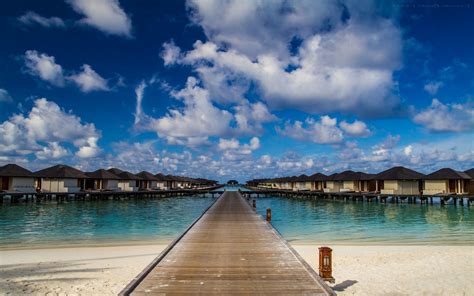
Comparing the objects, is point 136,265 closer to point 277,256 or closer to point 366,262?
point 277,256

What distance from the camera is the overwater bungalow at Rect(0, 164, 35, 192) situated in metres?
36.5

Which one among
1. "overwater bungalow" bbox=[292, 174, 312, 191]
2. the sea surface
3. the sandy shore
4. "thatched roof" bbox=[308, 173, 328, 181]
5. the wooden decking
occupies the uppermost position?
"thatched roof" bbox=[308, 173, 328, 181]

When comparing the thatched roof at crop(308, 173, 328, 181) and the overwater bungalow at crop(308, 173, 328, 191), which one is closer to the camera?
the thatched roof at crop(308, 173, 328, 181)

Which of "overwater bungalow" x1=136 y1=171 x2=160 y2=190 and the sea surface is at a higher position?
"overwater bungalow" x1=136 y1=171 x2=160 y2=190

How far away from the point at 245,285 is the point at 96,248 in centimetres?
932

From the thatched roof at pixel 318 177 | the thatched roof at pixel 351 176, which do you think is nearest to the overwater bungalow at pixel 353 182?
the thatched roof at pixel 351 176

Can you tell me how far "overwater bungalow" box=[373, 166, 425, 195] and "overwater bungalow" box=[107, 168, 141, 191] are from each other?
3652cm

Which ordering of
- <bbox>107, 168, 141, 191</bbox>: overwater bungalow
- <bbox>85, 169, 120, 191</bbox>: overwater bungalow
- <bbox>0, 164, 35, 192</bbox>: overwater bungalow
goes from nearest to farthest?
<bbox>0, 164, 35, 192</bbox>: overwater bungalow
<bbox>85, 169, 120, 191</bbox>: overwater bungalow
<bbox>107, 168, 141, 191</bbox>: overwater bungalow

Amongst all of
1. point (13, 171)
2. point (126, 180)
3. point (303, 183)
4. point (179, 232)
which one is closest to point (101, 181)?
point (126, 180)

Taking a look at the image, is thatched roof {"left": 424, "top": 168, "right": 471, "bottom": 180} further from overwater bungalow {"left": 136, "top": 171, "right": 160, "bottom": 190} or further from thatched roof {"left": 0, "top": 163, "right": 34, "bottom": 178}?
thatched roof {"left": 0, "top": 163, "right": 34, "bottom": 178}

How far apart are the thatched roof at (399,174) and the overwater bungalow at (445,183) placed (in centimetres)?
121

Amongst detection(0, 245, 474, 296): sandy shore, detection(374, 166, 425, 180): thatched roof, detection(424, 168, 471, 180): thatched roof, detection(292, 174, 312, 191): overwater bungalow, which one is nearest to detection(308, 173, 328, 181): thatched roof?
detection(292, 174, 312, 191): overwater bungalow

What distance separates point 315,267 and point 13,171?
38.3 metres

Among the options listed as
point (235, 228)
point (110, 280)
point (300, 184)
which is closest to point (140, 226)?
point (235, 228)
